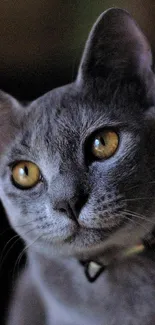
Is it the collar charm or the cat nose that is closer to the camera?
the cat nose

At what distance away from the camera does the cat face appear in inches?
27.1

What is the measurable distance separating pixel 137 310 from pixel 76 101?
1.09ft

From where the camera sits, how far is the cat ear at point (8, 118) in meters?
0.76

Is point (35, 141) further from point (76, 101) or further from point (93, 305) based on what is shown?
point (93, 305)

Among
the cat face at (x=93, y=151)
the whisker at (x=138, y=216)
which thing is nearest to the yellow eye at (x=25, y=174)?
the cat face at (x=93, y=151)

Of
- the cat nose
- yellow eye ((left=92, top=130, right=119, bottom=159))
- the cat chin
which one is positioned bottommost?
the cat chin

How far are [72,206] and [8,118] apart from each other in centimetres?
19

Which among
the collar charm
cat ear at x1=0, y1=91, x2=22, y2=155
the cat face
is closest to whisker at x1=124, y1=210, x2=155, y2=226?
the cat face

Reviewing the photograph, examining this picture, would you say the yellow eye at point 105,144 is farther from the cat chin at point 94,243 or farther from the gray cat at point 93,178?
the cat chin at point 94,243

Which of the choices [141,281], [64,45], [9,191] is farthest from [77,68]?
[141,281]

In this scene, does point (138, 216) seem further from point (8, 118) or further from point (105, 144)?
point (8, 118)

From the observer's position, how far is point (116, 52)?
73 centimetres

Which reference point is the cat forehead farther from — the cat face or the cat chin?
the cat chin

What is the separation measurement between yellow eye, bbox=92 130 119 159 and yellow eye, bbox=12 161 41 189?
9cm
